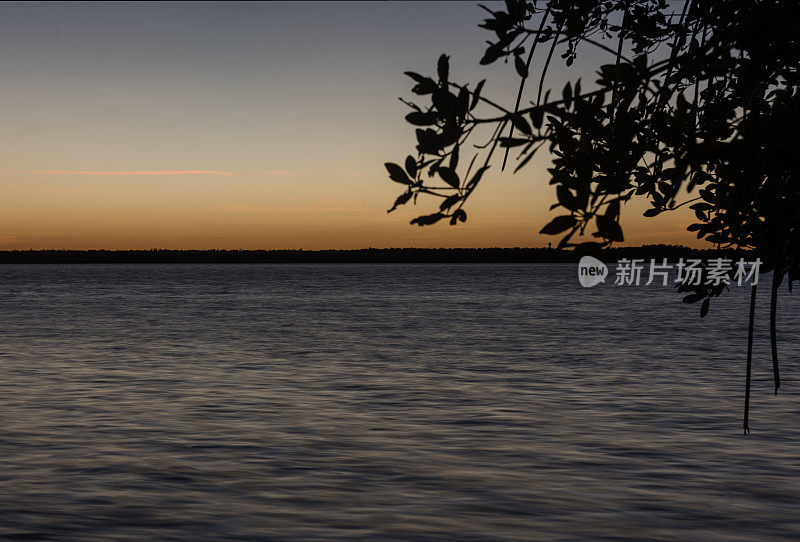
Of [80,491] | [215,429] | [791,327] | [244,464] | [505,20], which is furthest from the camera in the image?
[791,327]

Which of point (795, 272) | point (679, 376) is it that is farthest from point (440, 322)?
point (795, 272)

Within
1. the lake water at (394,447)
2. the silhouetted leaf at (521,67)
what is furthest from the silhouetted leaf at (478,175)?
the lake water at (394,447)

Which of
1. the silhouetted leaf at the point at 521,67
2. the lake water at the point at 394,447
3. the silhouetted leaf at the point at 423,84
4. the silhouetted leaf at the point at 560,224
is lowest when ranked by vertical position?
the lake water at the point at 394,447

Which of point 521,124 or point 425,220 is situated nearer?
point 425,220

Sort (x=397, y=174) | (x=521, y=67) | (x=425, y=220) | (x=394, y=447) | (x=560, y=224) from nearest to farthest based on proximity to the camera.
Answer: (x=560, y=224), (x=425, y=220), (x=397, y=174), (x=521, y=67), (x=394, y=447)

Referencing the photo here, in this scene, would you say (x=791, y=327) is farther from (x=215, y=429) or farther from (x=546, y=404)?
(x=215, y=429)

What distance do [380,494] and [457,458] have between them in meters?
2.55

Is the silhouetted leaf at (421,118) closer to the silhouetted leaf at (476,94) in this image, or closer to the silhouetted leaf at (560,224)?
the silhouetted leaf at (476,94)

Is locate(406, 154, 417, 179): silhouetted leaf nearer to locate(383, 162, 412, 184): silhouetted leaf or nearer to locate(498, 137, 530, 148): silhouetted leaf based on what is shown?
locate(383, 162, 412, 184): silhouetted leaf

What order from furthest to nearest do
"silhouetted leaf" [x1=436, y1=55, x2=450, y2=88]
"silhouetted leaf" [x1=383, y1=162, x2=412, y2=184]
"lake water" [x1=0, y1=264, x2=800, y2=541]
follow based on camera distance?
"lake water" [x1=0, y1=264, x2=800, y2=541], "silhouetted leaf" [x1=383, y1=162, x2=412, y2=184], "silhouetted leaf" [x1=436, y1=55, x2=450, y2=88]

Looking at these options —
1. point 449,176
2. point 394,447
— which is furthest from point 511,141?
point 394,447

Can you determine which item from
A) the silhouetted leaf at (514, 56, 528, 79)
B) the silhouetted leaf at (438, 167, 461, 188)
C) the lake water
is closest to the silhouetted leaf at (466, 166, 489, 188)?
the silhouetted leaf at (438, 167, 461, 188)

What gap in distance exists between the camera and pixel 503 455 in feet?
49.7

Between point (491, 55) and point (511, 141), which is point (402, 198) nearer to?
point (511, 141)
